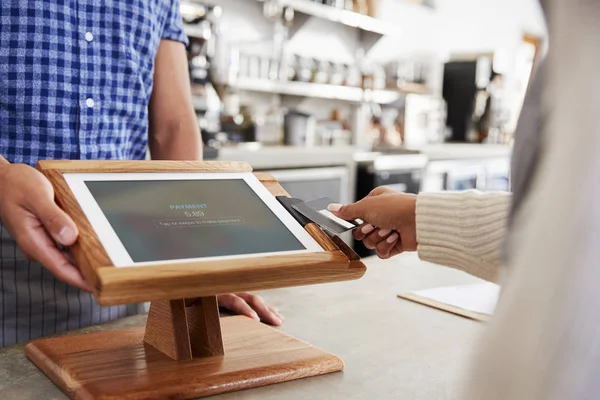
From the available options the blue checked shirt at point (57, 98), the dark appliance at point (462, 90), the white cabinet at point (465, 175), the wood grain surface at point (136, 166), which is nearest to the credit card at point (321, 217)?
the wood grain surface at point (136, 166)

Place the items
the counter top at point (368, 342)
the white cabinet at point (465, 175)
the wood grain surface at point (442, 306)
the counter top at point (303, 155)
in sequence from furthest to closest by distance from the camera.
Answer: the white cabinet at point (465, 175), the counter top at point (303, 155), the wood grain surface at point (442, 306), the counter top at point (368, 342)

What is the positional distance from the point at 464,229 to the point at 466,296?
0.40m

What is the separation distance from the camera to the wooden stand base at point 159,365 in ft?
2.50

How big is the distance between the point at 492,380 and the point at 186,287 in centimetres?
41

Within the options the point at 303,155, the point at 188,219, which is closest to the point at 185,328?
the point at 188,219

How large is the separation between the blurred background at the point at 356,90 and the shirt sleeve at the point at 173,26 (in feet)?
5.17

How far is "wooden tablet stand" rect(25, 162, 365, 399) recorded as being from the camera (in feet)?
2.50

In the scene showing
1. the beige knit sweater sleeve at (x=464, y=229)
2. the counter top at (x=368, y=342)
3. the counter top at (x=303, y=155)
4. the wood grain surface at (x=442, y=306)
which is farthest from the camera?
the counter top at (x=303, y=155)

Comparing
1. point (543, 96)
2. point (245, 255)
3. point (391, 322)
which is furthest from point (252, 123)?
point (543, 96)

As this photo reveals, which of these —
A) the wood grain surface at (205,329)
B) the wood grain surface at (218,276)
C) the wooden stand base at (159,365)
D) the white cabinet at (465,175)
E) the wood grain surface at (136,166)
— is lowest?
the white cabinet at (465,175)

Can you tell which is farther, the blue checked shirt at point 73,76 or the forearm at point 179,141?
the forearm at point 179,141

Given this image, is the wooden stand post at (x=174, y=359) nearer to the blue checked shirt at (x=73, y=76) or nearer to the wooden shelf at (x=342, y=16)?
the blue checked shirt at (x=73, y=76)

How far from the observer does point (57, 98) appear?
1221 millimetres

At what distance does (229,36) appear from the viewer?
14.5 feet
